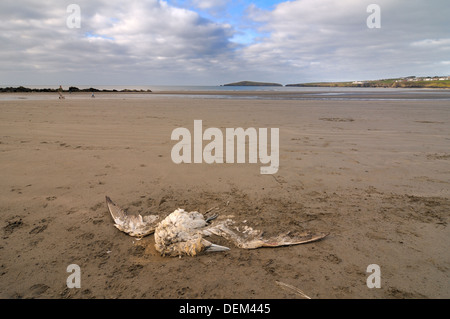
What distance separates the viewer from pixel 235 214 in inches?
140

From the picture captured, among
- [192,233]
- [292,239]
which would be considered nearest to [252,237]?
[292,239]

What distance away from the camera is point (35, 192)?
4090 mm

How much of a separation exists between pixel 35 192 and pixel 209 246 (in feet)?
10.7

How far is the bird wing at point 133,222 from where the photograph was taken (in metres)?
3.11

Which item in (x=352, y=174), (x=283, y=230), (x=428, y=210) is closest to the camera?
(x=283, y=230)

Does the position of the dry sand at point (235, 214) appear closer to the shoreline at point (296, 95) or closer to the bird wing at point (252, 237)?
the bird wing at point (252, 237)

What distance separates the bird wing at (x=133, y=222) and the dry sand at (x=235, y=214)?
0.12 meters

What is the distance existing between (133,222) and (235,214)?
1392 mm

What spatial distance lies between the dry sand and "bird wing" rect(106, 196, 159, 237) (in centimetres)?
12

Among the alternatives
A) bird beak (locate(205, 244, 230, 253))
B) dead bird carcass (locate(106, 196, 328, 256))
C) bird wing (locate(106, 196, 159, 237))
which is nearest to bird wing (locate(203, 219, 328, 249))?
dead bird carcass (locate(106, 196, 328, 256))

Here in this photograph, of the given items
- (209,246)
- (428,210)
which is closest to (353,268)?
(209,246)

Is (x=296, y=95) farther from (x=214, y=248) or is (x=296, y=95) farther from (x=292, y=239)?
(x=214, y=248)
